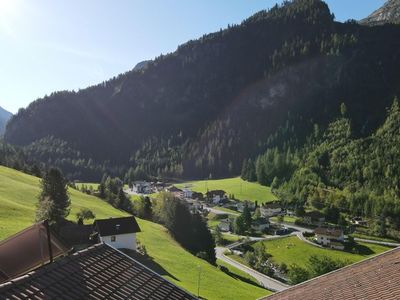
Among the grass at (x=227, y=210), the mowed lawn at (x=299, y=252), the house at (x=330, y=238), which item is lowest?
the grass at (x=227, y=210)

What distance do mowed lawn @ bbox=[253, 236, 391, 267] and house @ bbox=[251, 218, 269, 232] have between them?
51.3 feet

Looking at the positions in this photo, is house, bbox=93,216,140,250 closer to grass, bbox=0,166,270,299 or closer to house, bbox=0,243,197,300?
grass, bbox=0,166,270,299

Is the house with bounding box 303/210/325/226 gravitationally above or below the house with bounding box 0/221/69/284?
below

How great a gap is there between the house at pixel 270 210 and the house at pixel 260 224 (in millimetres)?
16228

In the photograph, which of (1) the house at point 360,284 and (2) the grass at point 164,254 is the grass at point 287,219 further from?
(1) the house at point 360,284

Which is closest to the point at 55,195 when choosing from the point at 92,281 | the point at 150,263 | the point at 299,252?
the point at 150,263

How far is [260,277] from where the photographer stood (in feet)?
238

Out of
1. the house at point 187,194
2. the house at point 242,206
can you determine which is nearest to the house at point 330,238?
the house at point 242,206

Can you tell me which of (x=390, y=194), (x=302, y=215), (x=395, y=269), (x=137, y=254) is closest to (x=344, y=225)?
(x=302, y=215)

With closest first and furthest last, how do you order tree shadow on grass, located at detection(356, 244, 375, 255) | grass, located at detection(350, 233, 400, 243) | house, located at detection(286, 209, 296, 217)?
tree shadow on grass, located at detection(356, 244, 375, 255) → grass, located at detection(350, 233, 400, 243) → house, located at detection(286, 209, 296, 217)

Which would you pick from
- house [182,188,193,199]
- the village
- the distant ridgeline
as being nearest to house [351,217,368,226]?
the village

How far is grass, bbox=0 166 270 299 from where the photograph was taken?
42659 mm

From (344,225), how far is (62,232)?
322 feet

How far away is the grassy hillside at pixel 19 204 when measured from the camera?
48562 millimetres
